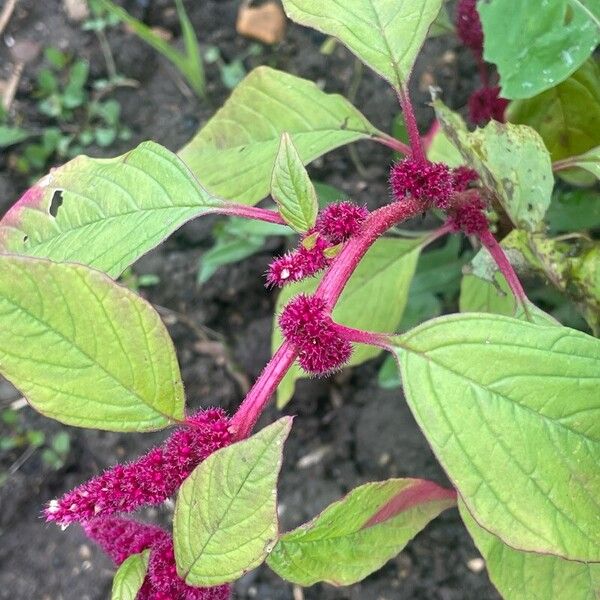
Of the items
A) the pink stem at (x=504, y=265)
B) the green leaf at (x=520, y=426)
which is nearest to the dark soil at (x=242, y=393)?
the pink stem at (x=504, y=265)

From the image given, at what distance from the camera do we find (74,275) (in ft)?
2.24

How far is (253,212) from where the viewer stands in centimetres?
90

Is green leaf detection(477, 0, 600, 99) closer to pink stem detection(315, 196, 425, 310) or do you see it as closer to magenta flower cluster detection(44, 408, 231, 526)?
pink stem detection(315, 196, 425, 310)

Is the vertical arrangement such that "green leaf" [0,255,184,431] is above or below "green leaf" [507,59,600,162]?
above

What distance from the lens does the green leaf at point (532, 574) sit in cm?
92

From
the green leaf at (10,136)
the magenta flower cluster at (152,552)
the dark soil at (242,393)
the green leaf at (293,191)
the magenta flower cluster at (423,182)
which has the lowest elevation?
the dark soil at (242,393)

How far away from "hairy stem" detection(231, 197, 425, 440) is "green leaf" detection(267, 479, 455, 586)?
132 millimetres

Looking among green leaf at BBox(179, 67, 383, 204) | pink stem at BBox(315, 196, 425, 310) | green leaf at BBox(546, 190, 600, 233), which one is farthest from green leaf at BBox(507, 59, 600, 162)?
pink stem at BBox(315, 196, 425, 310)

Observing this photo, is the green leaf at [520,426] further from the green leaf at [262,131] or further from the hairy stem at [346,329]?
the green leaf at [262,131]

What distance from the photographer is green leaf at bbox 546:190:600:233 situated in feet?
4.75

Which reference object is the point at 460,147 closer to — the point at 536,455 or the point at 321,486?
the point at 536,455

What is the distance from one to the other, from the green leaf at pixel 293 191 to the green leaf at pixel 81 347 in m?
0.19

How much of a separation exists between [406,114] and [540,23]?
0.35 m

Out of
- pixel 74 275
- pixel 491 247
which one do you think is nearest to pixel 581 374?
pixel 491 247
